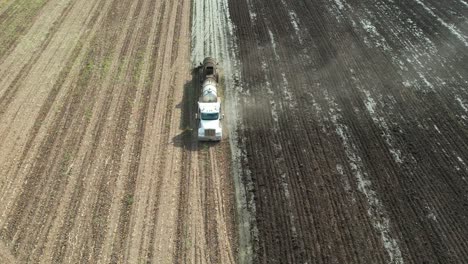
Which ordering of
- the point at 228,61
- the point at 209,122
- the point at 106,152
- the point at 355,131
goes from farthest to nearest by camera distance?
the point at 228,61, the point at 355,131, the point at 209,122, the point at 106,152

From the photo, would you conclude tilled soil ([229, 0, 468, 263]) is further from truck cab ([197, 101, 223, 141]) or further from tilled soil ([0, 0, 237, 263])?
tilled soil ([0, 0, 237, 263])

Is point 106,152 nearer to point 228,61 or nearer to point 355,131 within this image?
point 228,61

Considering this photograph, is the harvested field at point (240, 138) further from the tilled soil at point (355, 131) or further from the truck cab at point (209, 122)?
the truck cab at point (209, 122)

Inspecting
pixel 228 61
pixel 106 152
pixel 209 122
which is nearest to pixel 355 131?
pixel 209 122

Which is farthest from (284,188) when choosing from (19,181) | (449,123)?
(19,181)

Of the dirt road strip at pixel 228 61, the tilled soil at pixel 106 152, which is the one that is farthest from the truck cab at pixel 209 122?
the dirt road strip at pixel 228 61

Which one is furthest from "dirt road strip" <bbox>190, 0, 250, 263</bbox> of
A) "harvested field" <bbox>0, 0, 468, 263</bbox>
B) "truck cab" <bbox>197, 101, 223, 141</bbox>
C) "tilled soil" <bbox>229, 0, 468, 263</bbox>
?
"truck cab" <bbox>197, 101, 223, 141</bbox>
